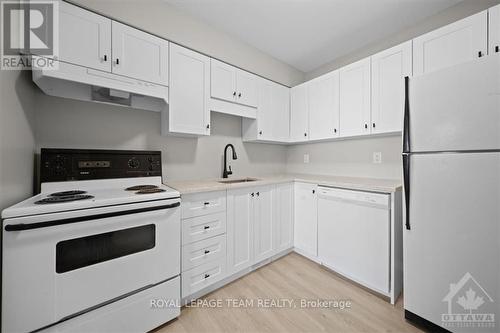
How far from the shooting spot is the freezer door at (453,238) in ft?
3.58

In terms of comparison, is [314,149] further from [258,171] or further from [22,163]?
[22,163]

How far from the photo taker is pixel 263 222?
2107mm

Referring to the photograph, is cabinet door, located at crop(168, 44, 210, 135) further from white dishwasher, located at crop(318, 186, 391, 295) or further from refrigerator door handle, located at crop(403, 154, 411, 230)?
refrigerator door handle, located at crop(403, 154, 411, 230)

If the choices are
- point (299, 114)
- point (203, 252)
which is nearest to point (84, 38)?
point (203, 252)

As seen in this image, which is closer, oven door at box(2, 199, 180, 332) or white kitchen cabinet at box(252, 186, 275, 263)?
oven door at box(2, 199, 180, 332)

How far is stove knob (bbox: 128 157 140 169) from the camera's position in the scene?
169cm

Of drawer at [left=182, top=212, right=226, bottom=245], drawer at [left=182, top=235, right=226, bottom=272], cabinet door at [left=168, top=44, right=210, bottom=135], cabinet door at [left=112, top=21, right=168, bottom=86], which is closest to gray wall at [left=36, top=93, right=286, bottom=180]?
cabinet door at [left=168, top=44, right=210, bottom=135]

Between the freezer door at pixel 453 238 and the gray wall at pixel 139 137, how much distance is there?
6.09 feet

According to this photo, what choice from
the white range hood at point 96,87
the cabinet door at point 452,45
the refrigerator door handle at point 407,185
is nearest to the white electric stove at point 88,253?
the white range hood at point 96,87

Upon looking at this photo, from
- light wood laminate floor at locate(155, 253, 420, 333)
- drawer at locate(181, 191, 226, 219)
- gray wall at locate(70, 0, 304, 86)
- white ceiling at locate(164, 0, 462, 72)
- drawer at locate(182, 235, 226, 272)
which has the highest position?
white ceiling at locate(164, 0, 462, 72)

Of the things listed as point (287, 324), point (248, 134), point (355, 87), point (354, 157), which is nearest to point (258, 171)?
point (248, 134)

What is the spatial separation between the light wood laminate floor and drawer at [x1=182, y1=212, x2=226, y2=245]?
0.56m

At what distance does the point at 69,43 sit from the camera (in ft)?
4.25

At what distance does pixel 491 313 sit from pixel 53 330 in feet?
7.87
